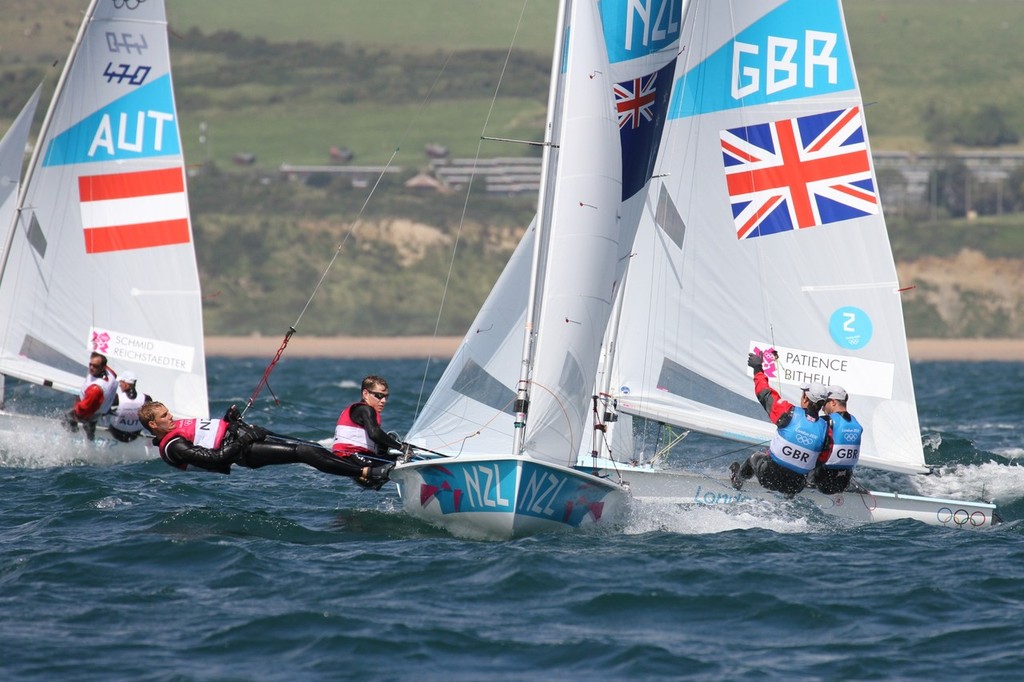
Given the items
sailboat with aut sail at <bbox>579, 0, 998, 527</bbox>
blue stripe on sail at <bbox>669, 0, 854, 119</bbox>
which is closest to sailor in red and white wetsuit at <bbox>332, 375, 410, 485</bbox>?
sailboat with aut sail at <bbox>579, 0, 998, 527</bbox>

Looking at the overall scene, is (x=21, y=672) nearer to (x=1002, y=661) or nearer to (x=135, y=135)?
(x=1002, y=661)

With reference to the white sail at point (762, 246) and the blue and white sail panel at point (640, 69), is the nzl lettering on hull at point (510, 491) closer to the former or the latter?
the blue and white sail panel at point (640, 69)

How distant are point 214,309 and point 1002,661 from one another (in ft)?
213

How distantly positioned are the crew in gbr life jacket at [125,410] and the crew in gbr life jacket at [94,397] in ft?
0.29

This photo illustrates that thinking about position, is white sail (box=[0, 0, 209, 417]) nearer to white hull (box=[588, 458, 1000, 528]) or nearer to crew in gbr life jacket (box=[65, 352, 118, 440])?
crew in gbr life jacket (box=[65, 352, 118, 440])

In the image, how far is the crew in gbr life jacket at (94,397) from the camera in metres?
16.2

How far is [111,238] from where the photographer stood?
709 inches

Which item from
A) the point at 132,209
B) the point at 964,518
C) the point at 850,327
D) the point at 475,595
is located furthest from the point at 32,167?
the point at 964,518

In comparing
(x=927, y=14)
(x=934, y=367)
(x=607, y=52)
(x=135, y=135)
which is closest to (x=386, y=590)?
(x=607, y=52)

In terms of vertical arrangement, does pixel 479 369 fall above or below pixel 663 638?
above

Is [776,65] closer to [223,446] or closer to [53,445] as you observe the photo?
[223,446]

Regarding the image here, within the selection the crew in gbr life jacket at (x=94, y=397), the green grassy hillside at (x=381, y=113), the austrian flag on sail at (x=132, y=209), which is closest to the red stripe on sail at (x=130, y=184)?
the austrian flag on sail at (x=132, y=209)

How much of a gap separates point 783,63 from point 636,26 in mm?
2609

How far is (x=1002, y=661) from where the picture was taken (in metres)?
8.66
